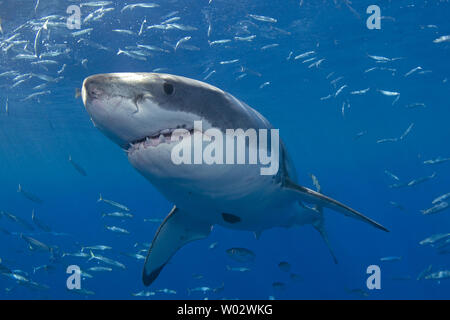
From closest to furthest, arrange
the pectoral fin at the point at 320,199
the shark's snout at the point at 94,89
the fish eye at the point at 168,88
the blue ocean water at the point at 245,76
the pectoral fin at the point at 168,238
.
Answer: the shark's snout at the point at 94,89 → the fish eye at the point at 168,88 → the pectoral fin at the point at 320,199 → the pectoral fin at the point at 168,238 → the blue ocean water at the point at 245,76

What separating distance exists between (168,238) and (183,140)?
284 cm

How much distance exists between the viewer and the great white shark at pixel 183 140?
82.6 inches

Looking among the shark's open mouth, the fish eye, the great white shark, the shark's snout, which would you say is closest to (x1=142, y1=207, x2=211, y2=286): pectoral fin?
the great white shark

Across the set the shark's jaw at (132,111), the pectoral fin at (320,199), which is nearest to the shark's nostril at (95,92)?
the shark's jaw at (132,111)

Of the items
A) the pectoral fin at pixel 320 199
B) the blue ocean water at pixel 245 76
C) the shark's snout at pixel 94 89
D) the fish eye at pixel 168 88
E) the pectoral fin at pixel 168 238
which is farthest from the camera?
the blue ocean water at pixel 245 76

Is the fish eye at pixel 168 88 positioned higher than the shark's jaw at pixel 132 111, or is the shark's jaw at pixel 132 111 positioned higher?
the fish eye at pixel 168 88

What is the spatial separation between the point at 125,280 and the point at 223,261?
781 cm

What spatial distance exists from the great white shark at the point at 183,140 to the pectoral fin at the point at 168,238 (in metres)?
0.36

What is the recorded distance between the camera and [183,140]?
A: 236 centimetres

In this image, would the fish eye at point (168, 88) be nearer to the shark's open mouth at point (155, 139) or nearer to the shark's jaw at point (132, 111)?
the shark's jaw at point (132, 111)

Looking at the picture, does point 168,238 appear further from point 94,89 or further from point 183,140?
point 94,89

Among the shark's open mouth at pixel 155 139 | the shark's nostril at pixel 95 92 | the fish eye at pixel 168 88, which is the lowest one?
the shark's open mouth at pixel 155 139

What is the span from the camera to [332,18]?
17.4 metres

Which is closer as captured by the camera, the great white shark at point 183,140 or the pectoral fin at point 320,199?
the great white shark at point 183,140
